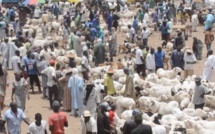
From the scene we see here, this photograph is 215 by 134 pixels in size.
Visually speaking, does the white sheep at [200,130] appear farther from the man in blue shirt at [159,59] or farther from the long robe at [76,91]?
the man in blue shirt at [159,59]

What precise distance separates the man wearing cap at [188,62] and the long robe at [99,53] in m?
3.40

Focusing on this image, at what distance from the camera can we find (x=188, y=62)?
17.3m

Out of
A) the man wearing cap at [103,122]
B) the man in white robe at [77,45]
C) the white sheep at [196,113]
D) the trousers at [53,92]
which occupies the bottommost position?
the white sheep at [196,113]

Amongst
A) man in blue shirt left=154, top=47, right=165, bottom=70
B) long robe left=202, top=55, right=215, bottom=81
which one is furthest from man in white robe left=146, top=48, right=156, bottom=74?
long robe left=202, top=55, right=215, bottom=81

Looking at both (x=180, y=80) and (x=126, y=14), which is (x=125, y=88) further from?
(x=126, y=14)

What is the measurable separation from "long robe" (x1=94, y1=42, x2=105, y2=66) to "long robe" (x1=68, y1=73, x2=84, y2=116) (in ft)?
17.4

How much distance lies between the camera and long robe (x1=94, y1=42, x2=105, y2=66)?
1947 centimetres

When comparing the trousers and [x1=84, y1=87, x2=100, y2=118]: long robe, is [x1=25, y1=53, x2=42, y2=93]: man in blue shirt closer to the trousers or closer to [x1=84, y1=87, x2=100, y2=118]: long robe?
the trousers

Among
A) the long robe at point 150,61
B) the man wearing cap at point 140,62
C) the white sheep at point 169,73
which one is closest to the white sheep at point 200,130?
the white sheep at point 169,73

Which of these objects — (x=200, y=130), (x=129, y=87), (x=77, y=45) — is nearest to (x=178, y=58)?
(x=129, y=87)

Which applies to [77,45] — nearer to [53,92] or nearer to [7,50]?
[7,50]

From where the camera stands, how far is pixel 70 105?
1484 cm

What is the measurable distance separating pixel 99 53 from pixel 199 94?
6.68m

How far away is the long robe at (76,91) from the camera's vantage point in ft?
45.8
